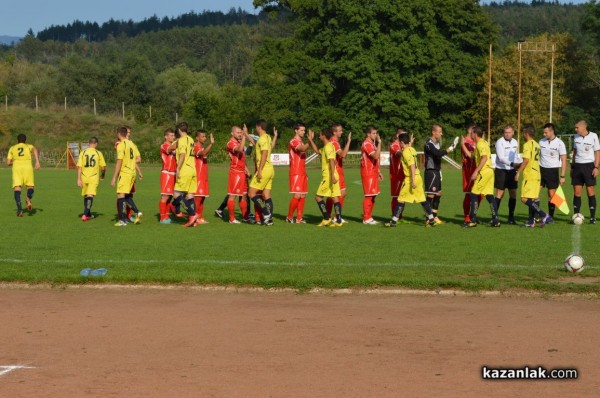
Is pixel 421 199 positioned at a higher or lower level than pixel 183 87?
lower

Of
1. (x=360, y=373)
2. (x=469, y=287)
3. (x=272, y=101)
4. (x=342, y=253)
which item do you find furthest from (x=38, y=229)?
(x=272, y=101)

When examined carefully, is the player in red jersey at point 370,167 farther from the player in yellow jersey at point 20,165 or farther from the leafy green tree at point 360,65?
the leafy green tree at point 360,65

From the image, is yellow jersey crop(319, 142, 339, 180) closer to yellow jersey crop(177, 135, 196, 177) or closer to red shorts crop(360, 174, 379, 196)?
red shorts crop(360, 174, 379, 196)

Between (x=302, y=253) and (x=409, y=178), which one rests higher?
(x=409, y=178)

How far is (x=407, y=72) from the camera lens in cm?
7138

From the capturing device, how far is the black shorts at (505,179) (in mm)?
19859

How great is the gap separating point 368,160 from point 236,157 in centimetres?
268

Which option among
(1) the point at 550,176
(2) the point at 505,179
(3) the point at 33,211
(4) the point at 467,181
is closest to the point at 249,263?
(4) the point at 467,181

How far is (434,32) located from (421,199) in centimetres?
5512

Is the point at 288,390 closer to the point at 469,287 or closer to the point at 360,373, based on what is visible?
the point at 360,373

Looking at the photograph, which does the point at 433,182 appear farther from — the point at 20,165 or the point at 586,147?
the point at 20,165

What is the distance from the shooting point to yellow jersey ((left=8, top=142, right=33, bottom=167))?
23062mm

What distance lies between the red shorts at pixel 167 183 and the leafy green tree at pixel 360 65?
162 ft

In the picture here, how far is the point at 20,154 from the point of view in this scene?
75.8ft
